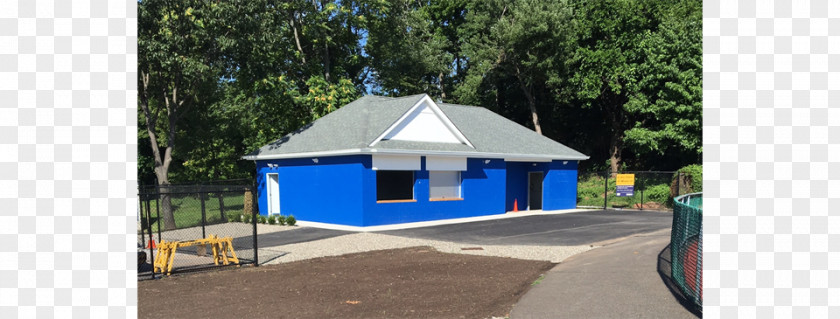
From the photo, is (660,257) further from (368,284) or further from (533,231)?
(533,231)

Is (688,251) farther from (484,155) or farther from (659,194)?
(659,194)

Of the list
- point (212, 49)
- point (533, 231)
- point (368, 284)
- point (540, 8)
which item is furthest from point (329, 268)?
point (540, 8)

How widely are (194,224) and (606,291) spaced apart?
19.1m

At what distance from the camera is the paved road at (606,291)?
7.96 metres

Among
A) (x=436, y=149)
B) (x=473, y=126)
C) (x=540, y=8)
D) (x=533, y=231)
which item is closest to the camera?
(x=533, y=231)

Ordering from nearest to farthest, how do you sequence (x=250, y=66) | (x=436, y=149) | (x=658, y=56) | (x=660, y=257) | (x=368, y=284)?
(x=368, y=284) → (x=660, y=257) → (x=436, y=149) → (x=250, y=66) → (x=658, y=56)

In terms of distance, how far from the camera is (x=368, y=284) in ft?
34.2

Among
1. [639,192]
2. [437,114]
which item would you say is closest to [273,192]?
[437,114]

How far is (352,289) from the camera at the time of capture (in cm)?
1001

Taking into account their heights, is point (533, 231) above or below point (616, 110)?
below

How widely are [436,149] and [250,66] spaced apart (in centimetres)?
851

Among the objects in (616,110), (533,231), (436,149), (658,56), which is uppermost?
(658,56)

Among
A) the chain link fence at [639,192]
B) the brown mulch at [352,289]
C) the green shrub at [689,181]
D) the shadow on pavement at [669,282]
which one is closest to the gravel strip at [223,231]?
the brown mulch at [352,289]

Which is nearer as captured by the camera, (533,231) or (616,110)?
(533,231)
